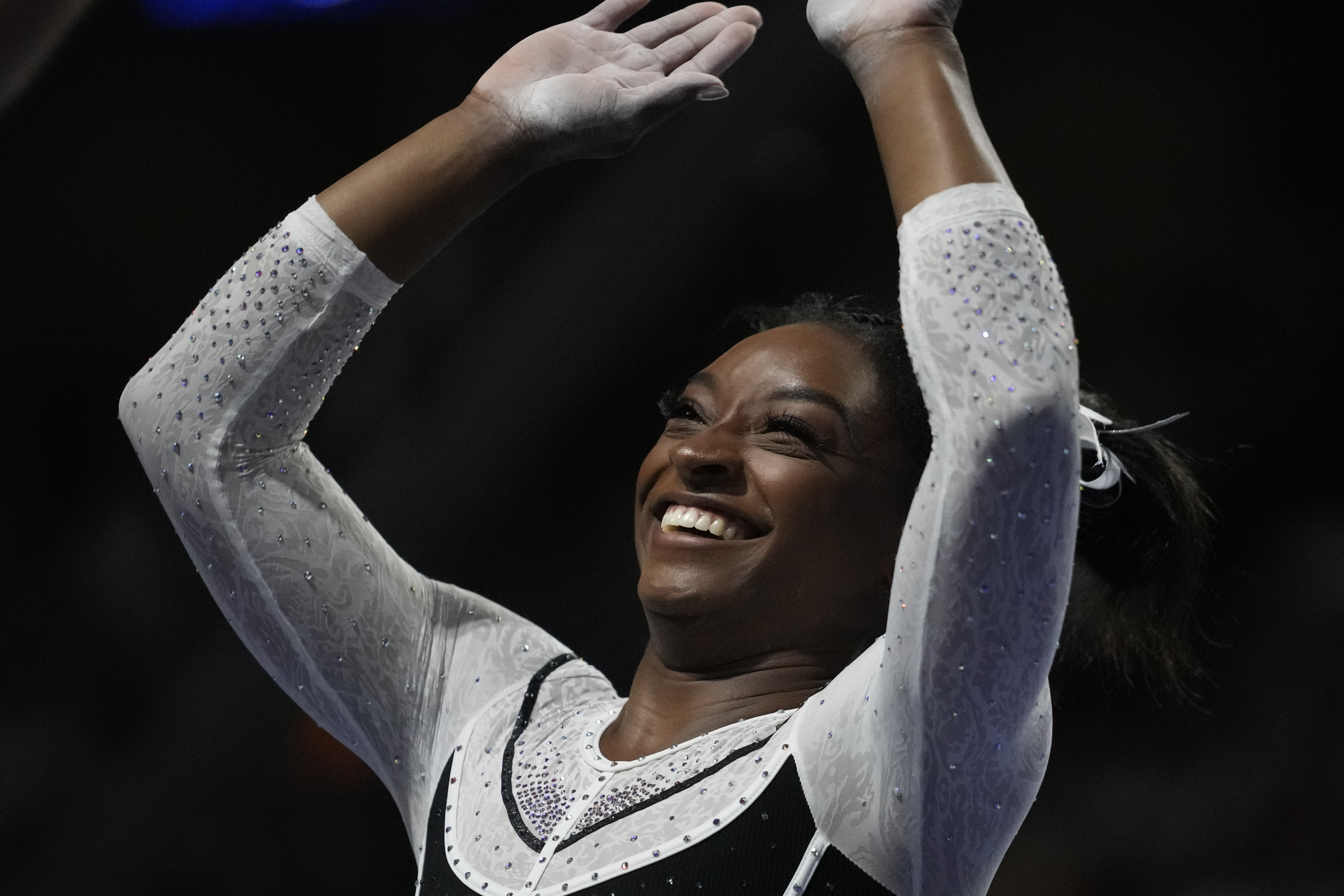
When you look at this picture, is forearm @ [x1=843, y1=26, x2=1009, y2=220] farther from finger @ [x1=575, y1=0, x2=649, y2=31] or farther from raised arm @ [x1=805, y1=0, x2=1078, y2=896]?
finger @ [x1=575, y1=0, x2=649, y2=31]

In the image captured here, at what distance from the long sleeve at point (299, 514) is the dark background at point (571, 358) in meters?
0.98

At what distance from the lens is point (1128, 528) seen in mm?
1290

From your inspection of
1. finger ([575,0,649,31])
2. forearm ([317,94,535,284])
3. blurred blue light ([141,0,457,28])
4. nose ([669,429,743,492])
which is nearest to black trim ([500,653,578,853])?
nose ([669,429,743,492])

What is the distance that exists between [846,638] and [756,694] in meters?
0.10

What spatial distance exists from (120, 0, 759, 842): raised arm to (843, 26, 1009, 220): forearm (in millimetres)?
268

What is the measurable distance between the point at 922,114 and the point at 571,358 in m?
1.44

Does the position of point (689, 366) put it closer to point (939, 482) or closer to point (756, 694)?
point (756, 694)

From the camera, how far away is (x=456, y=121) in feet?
4.17

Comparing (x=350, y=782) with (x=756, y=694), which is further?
(x=350, y=782)

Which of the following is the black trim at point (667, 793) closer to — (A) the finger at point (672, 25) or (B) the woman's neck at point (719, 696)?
(B) the woman's neck at point (719, 696)

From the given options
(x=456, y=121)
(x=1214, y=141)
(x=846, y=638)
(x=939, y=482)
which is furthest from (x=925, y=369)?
(x=1214, y=141)

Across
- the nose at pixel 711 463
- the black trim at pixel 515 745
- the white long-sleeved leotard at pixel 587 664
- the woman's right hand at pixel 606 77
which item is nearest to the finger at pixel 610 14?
the woman's right hand at pixel 606 77

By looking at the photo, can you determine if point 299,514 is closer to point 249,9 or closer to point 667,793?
point 667,793

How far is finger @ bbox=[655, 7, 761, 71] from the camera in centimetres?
131
